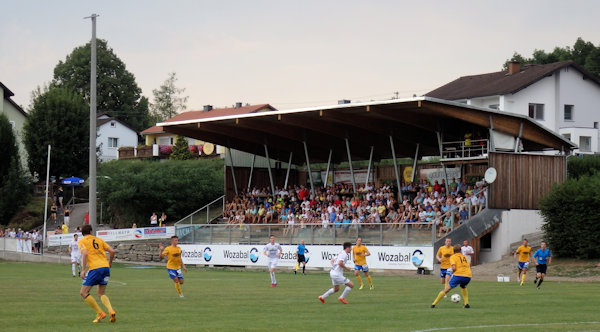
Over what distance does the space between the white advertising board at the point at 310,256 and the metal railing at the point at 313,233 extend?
13.0 inches

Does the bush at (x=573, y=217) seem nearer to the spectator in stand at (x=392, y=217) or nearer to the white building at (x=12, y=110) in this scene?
the spectator in stand at (x=392, y=217)

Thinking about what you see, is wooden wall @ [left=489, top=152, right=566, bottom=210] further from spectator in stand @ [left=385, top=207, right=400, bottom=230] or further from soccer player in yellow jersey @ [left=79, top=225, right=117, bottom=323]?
soccer player in yellow jersey @ [left=79, top=225, right=117, bottom=323]

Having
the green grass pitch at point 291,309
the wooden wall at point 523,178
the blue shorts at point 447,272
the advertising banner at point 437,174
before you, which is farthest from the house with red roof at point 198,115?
the blue shorts at point 447,272

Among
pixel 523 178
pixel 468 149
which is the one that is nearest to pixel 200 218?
pixel 468 149

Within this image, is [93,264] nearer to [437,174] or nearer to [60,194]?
[437,174]

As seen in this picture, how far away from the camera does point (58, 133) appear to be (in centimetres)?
7200

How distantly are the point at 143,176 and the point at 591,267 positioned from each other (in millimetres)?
36989

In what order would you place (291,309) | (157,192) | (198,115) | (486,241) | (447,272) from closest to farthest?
1. (291,309)
2. (447,272)
3. (486,241)
4. (157,192)
5. (198,115)

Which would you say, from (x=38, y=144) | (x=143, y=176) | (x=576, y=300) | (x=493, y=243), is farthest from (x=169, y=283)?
(x=38, y=144)

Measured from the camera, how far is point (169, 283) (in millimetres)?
31141

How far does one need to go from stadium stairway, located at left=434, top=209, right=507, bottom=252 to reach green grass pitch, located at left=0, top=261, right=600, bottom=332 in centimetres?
933

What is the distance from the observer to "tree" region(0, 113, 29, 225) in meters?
66.7

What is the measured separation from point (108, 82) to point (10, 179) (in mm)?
46472

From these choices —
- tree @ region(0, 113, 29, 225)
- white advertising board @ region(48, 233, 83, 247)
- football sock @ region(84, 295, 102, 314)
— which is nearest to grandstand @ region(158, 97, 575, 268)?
white advertising board @ region(48, 233, 83, 247)
